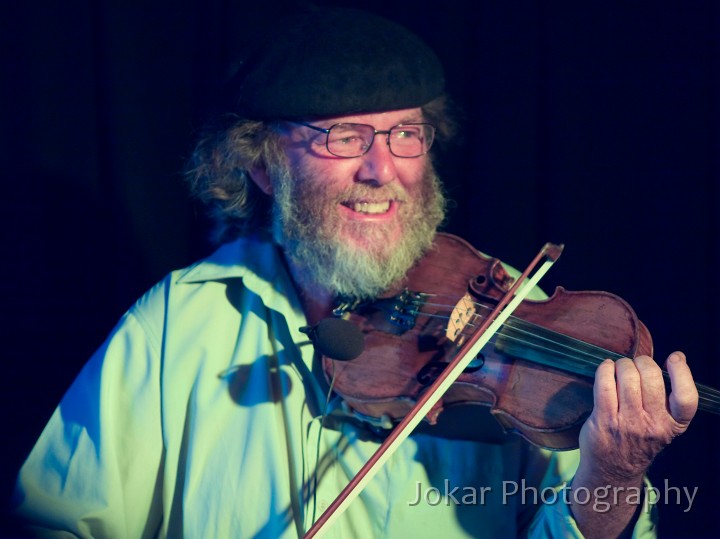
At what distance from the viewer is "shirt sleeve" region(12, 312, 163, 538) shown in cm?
164

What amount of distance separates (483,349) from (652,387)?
1.08 feet

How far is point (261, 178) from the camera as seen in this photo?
6.37 feet

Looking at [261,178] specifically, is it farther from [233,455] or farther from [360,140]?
[233,455]

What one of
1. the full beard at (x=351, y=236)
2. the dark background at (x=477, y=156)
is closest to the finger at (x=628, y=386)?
the full beard at (x=351, y=236)

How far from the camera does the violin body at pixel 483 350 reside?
4.40ft

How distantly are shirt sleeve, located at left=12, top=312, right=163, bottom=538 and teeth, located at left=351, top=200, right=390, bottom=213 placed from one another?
54 centimetres

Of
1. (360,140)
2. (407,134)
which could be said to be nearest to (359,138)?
(360,140)

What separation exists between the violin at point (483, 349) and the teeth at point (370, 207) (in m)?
0.15

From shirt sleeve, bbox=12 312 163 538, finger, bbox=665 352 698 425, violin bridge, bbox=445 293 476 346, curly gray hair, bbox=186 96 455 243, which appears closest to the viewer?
finger, bbox=665 352 698 425

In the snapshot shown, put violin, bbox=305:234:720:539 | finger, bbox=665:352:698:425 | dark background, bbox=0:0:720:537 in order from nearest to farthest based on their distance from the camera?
finger, bbox=665:352:698:425 → violin, bbox=305:234:720:539 → dark background, bbox=0:0:720:537

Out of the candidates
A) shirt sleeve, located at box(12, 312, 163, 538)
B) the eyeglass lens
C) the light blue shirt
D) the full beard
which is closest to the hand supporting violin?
the light blue shirt

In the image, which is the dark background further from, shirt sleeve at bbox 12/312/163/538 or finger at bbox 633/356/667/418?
finger at bbox 633/356/667/418

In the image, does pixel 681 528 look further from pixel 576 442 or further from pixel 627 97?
pixel 627 97

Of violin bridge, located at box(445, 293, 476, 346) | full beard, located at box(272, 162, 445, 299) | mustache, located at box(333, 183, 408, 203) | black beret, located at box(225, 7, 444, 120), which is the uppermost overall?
black beret, located at box(225, 7, 444, 120)
